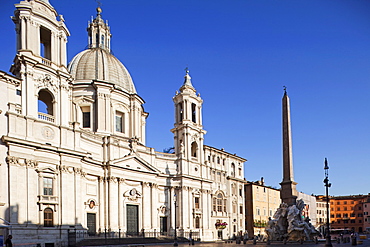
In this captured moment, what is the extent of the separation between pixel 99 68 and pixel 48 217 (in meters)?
24.1

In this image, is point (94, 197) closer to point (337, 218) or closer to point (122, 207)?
point (122, 207)

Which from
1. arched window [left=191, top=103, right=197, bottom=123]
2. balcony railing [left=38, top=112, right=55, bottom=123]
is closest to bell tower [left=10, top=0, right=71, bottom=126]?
balcony railing [left=38, top=112, right=55, bottom=123]

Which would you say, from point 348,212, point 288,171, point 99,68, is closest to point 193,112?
point 99,68

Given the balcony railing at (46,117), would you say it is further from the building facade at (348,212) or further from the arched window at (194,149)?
the building facade at (348,212)

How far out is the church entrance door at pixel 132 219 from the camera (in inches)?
1893

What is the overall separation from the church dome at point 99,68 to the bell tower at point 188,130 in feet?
25.2

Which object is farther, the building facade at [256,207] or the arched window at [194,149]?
the building facade at [256,207]

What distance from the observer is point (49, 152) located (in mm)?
36125

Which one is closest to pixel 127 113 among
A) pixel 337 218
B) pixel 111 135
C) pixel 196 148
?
pixel 111 135

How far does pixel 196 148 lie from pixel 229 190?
1129 centimetres

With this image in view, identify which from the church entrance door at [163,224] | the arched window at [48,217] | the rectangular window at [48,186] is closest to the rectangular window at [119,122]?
the church entrance door at [163,224]

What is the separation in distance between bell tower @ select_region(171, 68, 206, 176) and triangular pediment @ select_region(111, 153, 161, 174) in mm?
5634

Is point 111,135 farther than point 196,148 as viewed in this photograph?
No

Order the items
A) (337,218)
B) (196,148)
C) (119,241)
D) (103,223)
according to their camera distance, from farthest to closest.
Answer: (337,218), (196,148), (103,223), (119,241)
